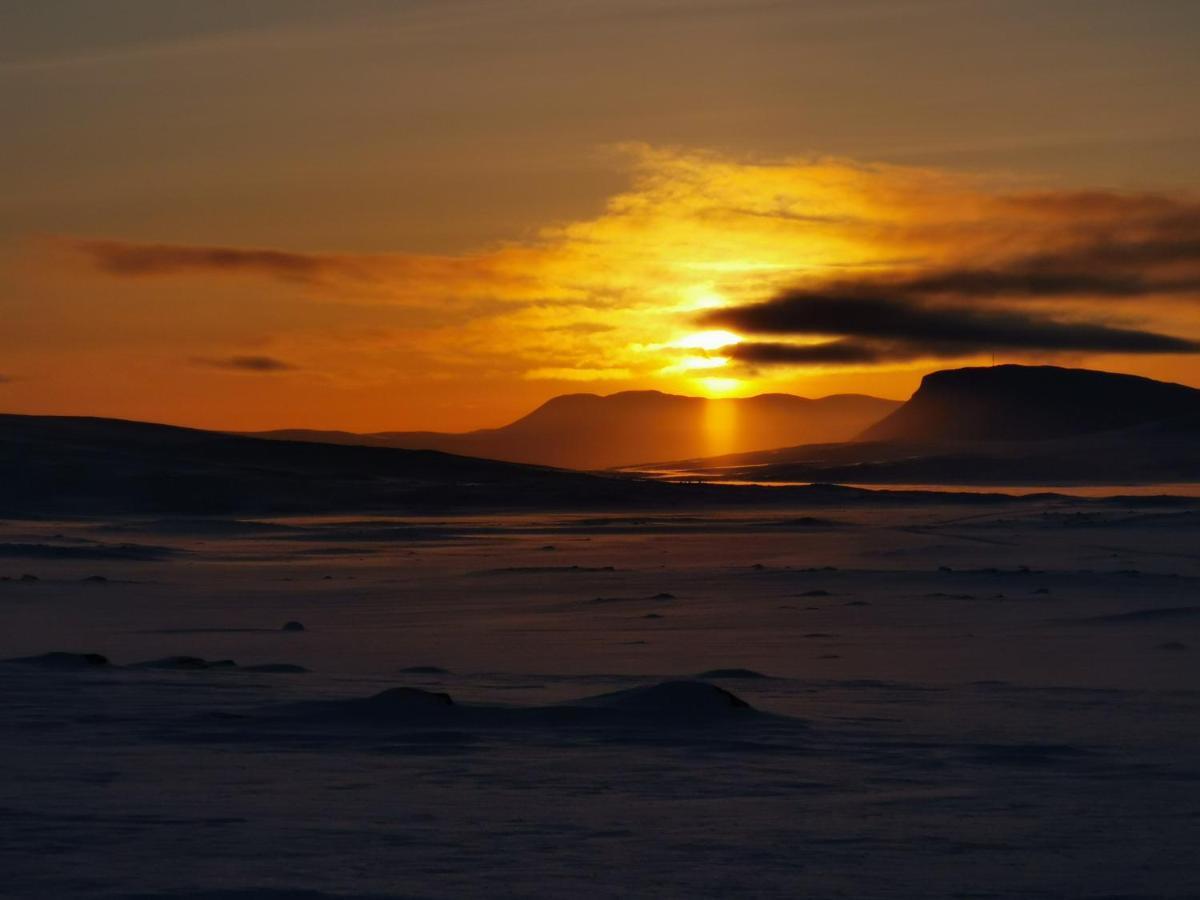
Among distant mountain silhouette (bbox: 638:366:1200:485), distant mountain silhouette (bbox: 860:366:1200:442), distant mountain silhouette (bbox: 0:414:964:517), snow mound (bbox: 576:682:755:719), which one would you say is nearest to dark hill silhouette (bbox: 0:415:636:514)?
distant mountain silhouette (bbox: 0:414:964:517)

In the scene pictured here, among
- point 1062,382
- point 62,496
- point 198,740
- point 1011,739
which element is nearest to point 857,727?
point 1011,739

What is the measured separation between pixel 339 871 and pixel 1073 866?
93.4 inches

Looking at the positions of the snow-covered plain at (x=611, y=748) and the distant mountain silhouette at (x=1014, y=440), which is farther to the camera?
the distant mountain silhouette at (x=1014, y=440)

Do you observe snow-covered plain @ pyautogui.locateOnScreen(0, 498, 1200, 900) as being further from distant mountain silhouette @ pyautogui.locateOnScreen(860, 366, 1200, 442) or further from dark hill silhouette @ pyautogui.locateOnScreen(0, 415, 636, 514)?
distant mountain silhouette @ pyautogui.locateOnScreen(860, 366, 1200, 442)

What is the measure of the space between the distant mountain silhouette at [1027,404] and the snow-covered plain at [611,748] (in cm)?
14333

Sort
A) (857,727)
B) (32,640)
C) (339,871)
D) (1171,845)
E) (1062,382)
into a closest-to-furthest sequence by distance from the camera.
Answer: (339,871)
(1171,845)
(857,727)
(32,640)
(1062,382)

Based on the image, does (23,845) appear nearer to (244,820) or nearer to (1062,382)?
(244,820)

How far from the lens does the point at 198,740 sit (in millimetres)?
7617

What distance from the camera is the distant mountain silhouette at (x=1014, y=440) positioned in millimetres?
87188

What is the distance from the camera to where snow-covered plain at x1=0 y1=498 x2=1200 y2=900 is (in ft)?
17.3

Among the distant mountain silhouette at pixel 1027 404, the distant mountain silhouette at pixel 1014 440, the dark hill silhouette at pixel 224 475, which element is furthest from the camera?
the distant mountain silhouette at pixel 1027 404

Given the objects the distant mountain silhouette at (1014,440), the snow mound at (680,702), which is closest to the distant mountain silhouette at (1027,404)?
the distant mountain silhouette at (1014,440)

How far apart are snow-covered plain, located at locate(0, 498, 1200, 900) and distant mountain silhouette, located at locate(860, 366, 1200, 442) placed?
143 m

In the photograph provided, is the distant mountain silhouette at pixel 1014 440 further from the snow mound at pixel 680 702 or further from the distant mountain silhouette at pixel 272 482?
the snow mound at pixel 680 702
